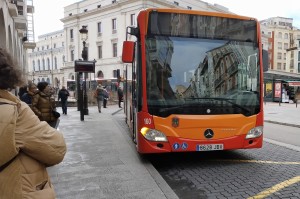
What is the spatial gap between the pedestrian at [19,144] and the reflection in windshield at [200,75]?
3.89m

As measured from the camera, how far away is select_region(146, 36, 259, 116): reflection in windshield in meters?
5.74

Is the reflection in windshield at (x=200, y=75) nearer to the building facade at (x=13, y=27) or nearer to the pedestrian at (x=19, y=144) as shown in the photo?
the building facade at (x=13, y=27)

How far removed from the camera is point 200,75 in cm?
588

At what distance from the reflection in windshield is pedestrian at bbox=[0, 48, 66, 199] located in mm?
3887

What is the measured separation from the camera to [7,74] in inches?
71.2

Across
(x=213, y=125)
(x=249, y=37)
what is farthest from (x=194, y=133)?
(x=249, y=37)

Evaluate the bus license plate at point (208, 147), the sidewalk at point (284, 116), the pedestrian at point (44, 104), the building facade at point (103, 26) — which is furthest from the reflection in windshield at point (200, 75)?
the building facade at point (103, 26)

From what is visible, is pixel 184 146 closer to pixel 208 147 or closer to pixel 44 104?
pixel 208 147

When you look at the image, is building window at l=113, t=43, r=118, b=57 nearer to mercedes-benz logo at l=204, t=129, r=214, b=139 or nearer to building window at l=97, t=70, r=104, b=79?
building window at l=97, t=70, r=104, b=79

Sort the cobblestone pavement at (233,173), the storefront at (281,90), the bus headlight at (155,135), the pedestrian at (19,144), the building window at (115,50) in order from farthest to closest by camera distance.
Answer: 1. the building window at (115,50)
2. the storefront at (281,90)
3. the bus headlight at (155,135)
4. the cobblestone pavement at (233,173)
5. the pedestrian at (19,144)

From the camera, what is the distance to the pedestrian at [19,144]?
170 cm

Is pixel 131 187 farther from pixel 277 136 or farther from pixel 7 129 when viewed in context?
pixel 277 136

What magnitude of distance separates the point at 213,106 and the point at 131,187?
7.42 feet

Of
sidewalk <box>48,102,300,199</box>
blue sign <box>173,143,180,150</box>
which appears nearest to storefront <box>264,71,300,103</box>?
sidewalk <box>48,102,300,199</box>
